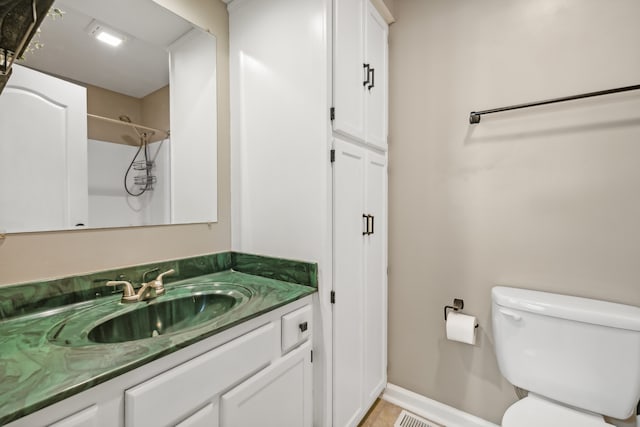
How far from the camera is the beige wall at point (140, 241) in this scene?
0.95m

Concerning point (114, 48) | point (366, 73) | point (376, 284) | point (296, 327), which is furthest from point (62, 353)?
point (366, 73)

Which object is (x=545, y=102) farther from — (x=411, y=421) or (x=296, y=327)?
(x=411, y=421)

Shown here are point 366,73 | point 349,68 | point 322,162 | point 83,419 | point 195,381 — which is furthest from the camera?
point 366,73

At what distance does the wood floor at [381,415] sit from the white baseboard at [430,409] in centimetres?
4

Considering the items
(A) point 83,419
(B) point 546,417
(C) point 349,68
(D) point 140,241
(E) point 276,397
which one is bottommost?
(B) point 546,417

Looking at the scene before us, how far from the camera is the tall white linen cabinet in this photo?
1237 mm

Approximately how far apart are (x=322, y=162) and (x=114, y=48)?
0.99 m

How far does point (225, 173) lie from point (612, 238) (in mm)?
1836

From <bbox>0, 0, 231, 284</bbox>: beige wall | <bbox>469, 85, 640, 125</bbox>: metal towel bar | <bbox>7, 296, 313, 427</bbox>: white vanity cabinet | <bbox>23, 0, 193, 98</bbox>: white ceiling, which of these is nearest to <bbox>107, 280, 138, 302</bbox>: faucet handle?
<bbox>0, 0, 231, 284</bbox>: beige wall

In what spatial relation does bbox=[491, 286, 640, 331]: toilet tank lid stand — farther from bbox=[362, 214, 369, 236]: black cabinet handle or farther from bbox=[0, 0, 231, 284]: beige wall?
bbox=[0, 0, 231, 284]: beige wall

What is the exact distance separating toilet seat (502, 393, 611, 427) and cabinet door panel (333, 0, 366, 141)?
1.35 metres

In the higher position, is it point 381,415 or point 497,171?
point 497,171

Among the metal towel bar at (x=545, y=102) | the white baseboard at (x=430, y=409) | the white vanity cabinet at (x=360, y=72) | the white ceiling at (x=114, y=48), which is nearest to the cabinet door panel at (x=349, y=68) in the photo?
the white vanity cabinet at (x=360, y=72)

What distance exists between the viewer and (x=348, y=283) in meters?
1.37
